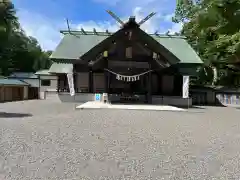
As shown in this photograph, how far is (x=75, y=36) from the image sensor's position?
930 inches

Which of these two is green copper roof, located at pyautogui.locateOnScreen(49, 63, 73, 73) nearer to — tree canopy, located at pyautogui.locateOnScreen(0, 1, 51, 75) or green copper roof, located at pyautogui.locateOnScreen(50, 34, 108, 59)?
green copper roof, located at pyautogui.locateOnScreen(50, 34, 108, 59)

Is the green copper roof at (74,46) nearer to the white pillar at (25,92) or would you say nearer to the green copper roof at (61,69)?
the green copper roof at (61,69)

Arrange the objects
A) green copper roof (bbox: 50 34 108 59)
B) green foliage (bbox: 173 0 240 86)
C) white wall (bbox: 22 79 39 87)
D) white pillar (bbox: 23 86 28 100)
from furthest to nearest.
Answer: white wall (bbox: 22 79 39 87), white pillar (bbox: 23 86 28 100), green copper roof (bbox: 50 34 108 59), green foliage (bbox: 173 0 240 86)

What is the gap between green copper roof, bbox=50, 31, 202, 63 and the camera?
67.8ft

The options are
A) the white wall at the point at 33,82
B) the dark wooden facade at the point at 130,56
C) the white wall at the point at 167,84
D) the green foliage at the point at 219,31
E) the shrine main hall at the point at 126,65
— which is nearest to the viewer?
the dark wooden facade at the point at 130,56

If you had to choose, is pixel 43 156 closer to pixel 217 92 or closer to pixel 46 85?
pixel 217 92

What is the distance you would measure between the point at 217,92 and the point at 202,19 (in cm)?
654

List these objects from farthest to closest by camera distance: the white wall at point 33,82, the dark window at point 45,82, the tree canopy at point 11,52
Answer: the tree canopy at point 11,52
the white wall at point 33,82
the dark window at point 45,82

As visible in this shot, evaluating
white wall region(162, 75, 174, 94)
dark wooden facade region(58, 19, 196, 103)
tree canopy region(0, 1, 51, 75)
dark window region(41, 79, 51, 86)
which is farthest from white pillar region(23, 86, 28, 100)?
white wall region(162, 75, 174, 94)

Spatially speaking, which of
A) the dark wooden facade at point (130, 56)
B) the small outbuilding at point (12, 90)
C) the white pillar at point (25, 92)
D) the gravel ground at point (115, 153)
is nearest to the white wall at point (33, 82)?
the small outbuilding at point (12, 90)

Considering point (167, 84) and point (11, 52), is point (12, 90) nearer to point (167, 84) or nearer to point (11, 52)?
point (11, 52)

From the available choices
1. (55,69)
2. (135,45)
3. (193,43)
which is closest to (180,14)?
(193,43)

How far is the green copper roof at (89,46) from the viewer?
20672mm

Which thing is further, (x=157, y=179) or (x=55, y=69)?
(x=55, y=69)
